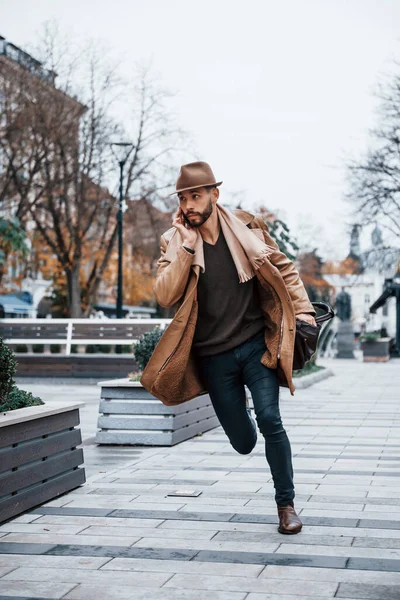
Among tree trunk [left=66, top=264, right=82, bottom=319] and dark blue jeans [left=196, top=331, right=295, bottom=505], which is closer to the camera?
dark blue jeans [left=196, top=331, right=295, bottom=505]

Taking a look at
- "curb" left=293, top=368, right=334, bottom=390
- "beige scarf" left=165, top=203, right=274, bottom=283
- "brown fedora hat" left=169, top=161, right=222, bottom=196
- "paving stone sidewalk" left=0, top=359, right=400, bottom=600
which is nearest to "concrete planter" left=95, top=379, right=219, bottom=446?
"paving stone sidewalk" left=0, top=359, right=400, bottom=600

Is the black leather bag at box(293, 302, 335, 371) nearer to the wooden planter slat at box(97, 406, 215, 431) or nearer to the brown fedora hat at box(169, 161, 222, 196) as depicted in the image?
the brown fedora hat at box(169, 161, 222, 196)

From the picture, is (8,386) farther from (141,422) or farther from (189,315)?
(141,422)

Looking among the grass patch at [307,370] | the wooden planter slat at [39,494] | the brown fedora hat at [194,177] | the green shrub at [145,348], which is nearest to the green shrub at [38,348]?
the grass patch at [307,370]

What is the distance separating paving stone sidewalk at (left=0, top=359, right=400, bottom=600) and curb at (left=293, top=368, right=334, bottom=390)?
975 cm

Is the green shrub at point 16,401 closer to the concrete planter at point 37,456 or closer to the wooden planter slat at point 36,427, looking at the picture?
the concrete planter at point 37,456

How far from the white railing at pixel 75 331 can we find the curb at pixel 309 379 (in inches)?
129

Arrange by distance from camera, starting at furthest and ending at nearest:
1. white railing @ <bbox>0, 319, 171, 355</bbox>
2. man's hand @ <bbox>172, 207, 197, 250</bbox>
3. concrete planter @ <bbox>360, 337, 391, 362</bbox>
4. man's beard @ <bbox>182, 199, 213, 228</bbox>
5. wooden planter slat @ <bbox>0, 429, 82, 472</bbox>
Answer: concrete planter @ <bbox>360, 337, 391, 362</bbox>
white railing @ <bbox>0, 319, 171, 355</bbox>
wooden planter slat @ <bbox>0, 429, 82, 472</bbox>
man's beard @ <bbox>182, 199, 213, 228</bbox>
man's hand @ <bbox>172, 207, 197, 250</bbox>

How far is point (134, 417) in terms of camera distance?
992 centimetres

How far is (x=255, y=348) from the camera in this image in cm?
566

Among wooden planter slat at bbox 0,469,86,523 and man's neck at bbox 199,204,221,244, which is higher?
man's neck at bbox 199,204,221,244

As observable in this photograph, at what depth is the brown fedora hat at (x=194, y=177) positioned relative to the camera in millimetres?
5539

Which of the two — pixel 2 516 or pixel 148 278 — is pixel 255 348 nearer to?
pixel 2 516

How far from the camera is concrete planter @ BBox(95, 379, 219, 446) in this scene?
980 cm
